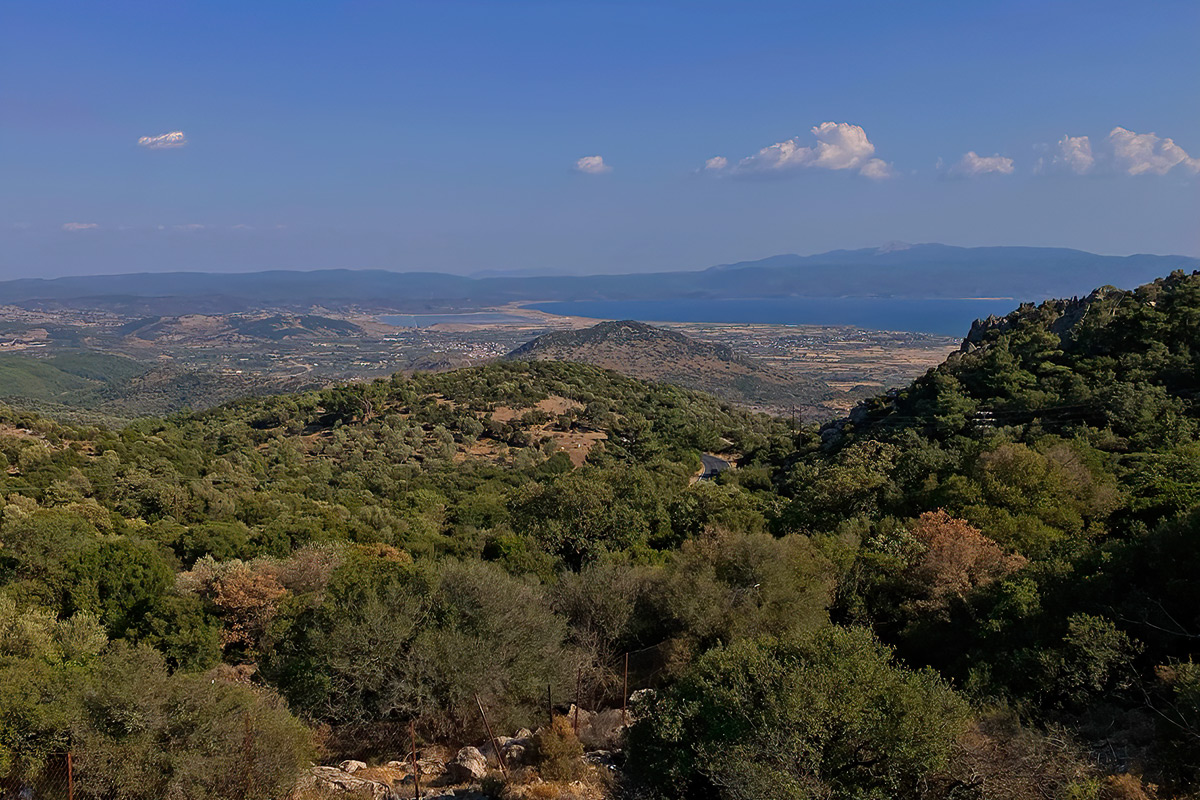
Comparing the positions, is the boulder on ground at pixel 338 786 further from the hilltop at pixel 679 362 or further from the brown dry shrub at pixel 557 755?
the hilltop at pixel 679 362

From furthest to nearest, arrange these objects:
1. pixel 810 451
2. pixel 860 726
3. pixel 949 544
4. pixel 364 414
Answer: pixel 364 414 < pixel 810 451 < pixel 949 544 < pixel 860 726

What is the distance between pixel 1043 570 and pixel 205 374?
15056 centimetres

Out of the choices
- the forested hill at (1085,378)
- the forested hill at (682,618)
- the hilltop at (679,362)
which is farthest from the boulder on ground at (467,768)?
the hilltop at (679,362)

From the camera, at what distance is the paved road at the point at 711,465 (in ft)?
161

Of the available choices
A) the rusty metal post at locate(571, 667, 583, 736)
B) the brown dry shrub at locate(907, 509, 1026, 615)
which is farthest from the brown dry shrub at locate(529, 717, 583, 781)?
the brown dry shrub at locate(907, 509, 1026, 615)

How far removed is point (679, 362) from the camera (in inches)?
5335

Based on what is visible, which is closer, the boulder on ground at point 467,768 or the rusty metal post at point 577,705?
the boulder on ground at point 467,768

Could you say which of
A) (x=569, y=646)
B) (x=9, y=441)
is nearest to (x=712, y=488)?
(x=569, y=646)

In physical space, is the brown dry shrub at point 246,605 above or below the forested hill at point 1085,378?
below

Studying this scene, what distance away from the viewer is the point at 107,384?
484 feet

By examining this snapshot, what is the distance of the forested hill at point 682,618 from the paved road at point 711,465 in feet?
45.9

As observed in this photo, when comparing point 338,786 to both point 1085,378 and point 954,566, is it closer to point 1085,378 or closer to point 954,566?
point 954,566

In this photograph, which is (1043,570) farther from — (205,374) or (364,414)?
(205,374)

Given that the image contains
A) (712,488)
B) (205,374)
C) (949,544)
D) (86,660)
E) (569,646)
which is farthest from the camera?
(205,374)
